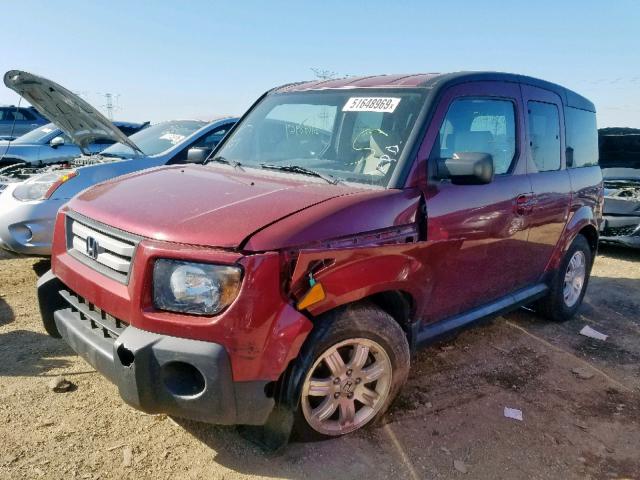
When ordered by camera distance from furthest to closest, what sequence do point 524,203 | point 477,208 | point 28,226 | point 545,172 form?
1. point 28,226
2. point 545,172
3. point 524,203
4. point 477,208

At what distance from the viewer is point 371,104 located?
125 inches

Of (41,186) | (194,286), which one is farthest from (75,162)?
(194,286)

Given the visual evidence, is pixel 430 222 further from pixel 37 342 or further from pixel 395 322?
pixel 37 342

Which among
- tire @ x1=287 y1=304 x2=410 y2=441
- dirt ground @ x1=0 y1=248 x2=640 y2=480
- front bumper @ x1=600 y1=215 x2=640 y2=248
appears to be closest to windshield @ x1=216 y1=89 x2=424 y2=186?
tire @ x1=287 y1=304 x2=410 y2=441

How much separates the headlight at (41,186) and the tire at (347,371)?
3.66 m

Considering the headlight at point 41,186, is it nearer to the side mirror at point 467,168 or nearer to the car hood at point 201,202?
the car hood at point 201,202

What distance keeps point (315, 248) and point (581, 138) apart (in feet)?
11.1

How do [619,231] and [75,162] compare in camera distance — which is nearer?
[75,162]

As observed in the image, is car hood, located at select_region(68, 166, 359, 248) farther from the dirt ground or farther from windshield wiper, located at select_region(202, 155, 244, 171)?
the dirt ground

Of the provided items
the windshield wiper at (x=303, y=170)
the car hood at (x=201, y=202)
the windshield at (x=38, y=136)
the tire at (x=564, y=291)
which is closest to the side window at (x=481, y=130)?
the windshield wiper at (x=303, y=170)

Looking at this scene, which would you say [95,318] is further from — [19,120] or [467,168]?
[19,120]

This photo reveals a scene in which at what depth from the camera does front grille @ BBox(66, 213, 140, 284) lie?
2404mm

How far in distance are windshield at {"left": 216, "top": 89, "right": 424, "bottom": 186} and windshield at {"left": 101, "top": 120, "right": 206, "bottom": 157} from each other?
7.81 ft

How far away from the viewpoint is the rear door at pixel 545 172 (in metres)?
3.77
